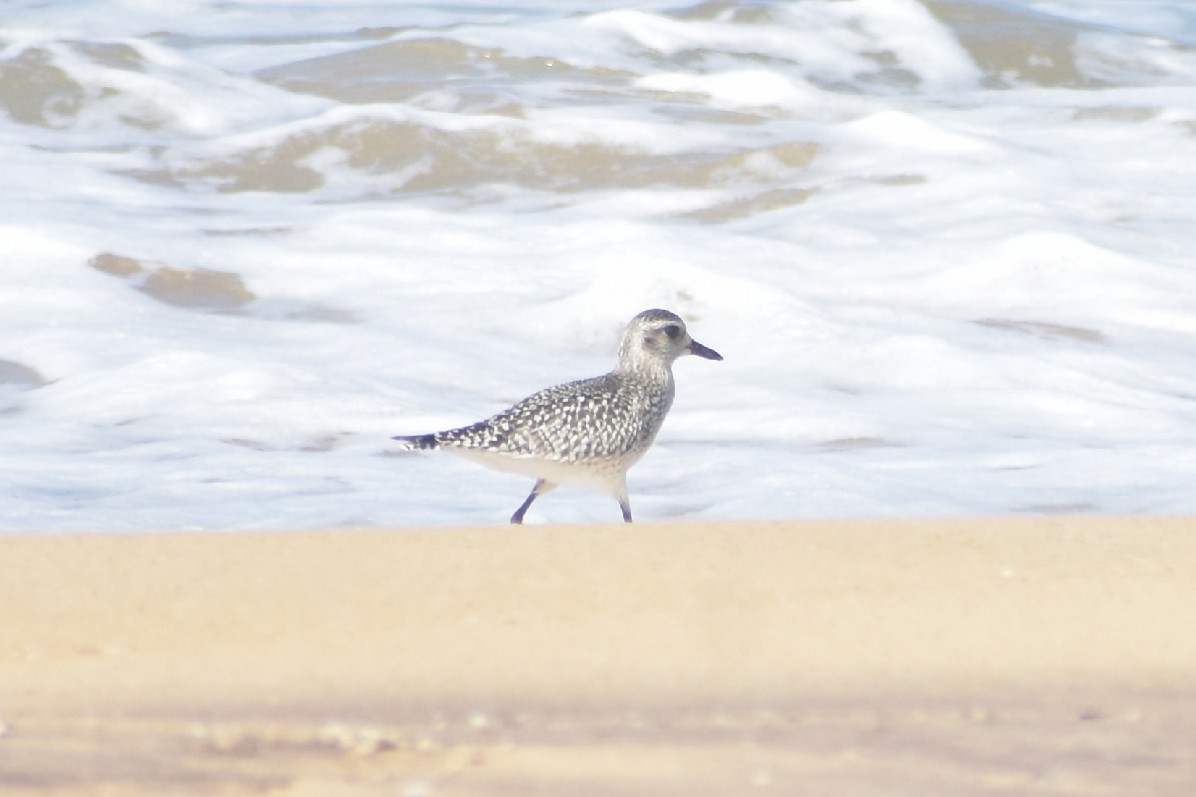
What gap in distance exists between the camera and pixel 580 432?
5.82 m

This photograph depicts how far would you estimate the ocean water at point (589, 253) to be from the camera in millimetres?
7621

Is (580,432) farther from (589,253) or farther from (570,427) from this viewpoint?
(589,253)

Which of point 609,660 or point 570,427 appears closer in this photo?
point 609,660

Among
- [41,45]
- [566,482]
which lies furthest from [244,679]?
[41,45]

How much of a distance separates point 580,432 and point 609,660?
7.59 ft

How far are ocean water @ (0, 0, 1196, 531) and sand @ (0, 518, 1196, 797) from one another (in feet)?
8.85

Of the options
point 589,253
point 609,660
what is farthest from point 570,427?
point 589,253

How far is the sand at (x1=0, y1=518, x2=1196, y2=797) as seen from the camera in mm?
2736

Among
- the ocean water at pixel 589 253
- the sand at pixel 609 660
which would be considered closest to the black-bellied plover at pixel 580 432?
the ocean water at pixel 589 253

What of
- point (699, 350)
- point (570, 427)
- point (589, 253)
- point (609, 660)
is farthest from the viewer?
point (589, 253)

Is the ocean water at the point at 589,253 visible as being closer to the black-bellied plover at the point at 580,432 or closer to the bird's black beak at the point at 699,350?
the bird's black beak at the point at 699,350

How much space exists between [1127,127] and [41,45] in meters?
9.51

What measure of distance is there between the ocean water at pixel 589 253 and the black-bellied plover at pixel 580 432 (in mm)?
955

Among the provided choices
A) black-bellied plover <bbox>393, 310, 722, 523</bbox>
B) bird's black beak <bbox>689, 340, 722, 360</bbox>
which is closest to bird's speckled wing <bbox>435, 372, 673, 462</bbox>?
black-bellied plover <bbox>393, 310, 722, 523</bbox>
